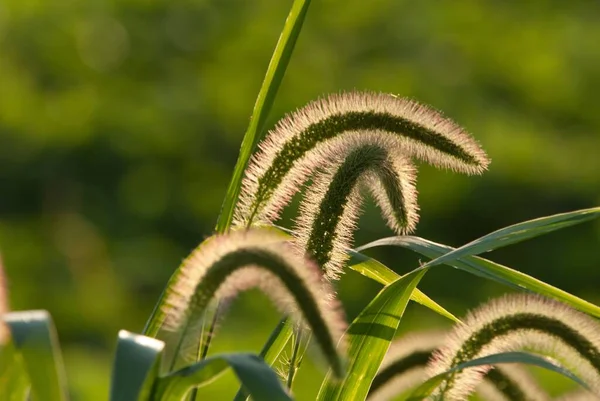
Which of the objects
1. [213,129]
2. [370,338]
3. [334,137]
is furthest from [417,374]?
[213,129]

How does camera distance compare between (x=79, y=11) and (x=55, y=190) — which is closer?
(x=55, y=190)

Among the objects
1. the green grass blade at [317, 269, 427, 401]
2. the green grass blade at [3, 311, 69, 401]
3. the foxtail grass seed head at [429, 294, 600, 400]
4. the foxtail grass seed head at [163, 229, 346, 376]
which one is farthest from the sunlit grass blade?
the green grass blade at [3, 311, 69, 401]

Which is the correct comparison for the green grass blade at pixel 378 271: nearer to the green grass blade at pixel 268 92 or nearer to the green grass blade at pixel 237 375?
the green grass blade at pixel 268 92

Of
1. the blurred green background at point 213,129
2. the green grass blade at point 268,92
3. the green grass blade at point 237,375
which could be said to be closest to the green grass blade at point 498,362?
the green grass blade at point 237,375

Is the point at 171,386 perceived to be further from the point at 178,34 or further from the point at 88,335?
the point at 178,34

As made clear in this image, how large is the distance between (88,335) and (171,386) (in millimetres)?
10554

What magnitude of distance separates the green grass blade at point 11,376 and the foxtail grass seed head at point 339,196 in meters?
0.39

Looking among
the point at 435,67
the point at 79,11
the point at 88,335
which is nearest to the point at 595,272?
the point at 435,67

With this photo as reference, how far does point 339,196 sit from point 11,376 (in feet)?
1.57

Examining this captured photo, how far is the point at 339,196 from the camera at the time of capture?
1.45 metres

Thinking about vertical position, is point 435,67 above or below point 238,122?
above

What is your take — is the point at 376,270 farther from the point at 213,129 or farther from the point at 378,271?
the point at 213,129

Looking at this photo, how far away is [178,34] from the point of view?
60.3 feet

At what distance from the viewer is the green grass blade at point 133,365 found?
1057 millimetres
